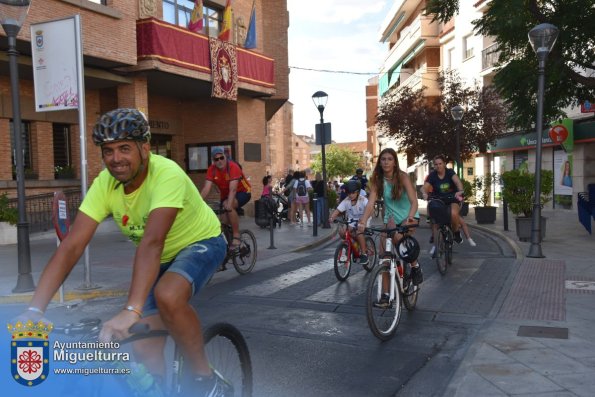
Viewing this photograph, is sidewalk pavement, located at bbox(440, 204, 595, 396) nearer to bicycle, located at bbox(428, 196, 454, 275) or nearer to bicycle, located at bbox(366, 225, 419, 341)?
bicycle, located at bbox(366, 225, 419, 341)

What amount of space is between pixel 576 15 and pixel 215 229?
11816 millimetres

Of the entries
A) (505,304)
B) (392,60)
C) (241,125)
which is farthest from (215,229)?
(392,60)

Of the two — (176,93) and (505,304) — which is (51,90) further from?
(176,93)

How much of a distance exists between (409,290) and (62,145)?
50.3 feet

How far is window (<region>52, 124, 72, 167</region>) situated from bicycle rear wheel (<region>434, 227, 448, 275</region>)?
13.6 m

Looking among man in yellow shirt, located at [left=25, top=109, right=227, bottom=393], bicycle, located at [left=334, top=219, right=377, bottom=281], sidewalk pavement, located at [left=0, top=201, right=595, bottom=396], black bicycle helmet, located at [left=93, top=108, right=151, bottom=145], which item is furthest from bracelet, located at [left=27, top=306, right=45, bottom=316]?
bicycle, located at [left=334, top=219, right=377, bottom=281]

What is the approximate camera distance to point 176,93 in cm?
2127

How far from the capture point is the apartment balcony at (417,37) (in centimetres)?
3784

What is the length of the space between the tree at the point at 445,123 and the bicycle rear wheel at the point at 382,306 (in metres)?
18.8

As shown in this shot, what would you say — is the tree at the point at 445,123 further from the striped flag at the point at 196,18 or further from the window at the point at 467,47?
the window at the point at 467,47

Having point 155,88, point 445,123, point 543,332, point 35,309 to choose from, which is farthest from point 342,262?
point 445,123

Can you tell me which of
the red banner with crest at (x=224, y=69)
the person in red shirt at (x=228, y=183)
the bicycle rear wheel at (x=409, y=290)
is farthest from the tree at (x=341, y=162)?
the bicycle rear wheel at (x=409, y=290)

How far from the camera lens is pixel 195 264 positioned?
275 centimetres

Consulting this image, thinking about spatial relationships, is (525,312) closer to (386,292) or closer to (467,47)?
(386,292)
